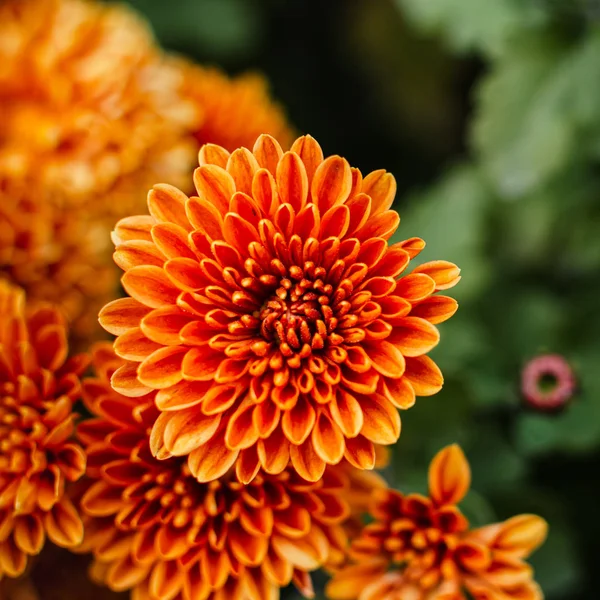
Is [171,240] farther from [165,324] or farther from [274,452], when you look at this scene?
[274,452]

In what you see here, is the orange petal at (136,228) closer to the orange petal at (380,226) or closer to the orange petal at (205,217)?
the orange petal at (205,217)

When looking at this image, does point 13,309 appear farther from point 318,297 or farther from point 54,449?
point 318,297

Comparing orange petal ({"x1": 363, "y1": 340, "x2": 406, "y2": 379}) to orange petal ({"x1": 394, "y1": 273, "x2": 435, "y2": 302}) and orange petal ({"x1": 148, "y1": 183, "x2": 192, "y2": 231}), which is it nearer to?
orange petal ({"x1": 394, "y1": 273, "x2": 435, "y2": 302})

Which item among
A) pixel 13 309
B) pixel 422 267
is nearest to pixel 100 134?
pixel 13 309

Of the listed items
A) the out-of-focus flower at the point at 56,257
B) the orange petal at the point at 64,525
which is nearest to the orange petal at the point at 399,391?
the orange petal at the point at 64,525

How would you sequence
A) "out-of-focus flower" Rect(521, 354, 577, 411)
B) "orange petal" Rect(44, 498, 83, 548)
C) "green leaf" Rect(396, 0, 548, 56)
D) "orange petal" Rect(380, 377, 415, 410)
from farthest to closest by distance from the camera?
"green leaf" Rect(396, 0, 548, 56), "out-of-focus flower" Rect(521, 354, 577, 411), "orange petal" Rect(44, 498, 83, 548), "orange petal" Rect(380, 377, 415, 410)

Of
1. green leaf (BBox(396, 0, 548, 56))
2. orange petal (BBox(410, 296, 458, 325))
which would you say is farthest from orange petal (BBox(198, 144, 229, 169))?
green leaf (BBox(396, 0, 548, 56))

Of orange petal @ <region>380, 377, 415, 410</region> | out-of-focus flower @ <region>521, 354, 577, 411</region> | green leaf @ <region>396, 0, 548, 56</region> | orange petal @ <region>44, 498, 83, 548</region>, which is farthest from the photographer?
green leaf @ <region>396, 0, 548, 56</region>
